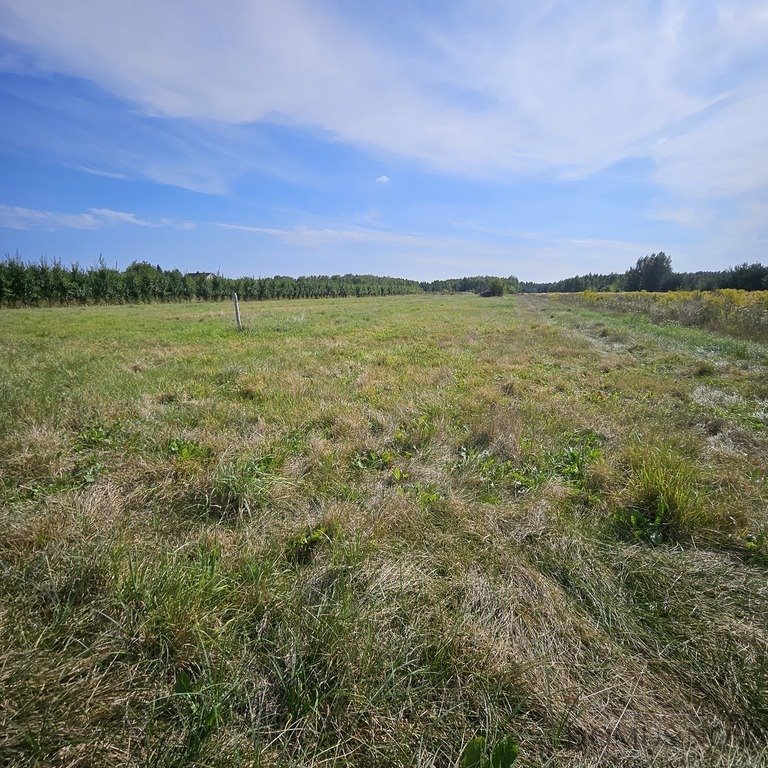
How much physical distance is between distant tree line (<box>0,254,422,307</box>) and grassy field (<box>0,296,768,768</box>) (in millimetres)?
40399

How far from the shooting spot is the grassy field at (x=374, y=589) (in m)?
1.38

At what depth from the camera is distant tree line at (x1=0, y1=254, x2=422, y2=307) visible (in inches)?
1260

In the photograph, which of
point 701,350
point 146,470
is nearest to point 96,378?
point 146,470

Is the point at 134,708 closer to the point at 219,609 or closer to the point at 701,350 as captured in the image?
the point at 219,609

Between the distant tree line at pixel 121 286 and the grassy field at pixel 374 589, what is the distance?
40.4 metres

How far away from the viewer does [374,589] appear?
1989mm

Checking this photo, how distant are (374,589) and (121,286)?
2002 inches

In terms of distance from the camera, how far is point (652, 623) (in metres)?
1.92

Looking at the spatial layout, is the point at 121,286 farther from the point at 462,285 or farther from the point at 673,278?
the point at 462,285

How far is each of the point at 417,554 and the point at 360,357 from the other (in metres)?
7.23

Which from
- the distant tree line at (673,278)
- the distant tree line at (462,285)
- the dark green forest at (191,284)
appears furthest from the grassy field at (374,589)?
the distant tree line at (462,285)

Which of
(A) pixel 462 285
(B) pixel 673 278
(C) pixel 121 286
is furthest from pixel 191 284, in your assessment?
(A) pixel 462 285

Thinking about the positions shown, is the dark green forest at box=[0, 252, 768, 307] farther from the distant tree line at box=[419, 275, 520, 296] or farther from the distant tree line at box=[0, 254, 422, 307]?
the distant tree line at box=[419, 275, 520, 296]

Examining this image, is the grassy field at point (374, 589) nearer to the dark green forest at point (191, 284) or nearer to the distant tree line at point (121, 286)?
the dark green forest at point (191, 284)
